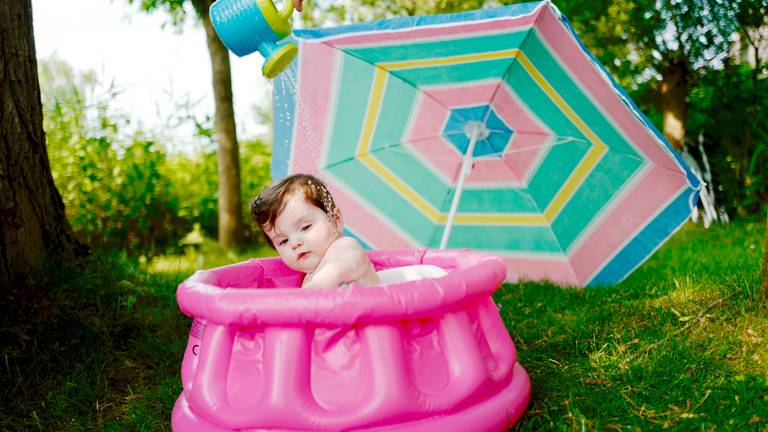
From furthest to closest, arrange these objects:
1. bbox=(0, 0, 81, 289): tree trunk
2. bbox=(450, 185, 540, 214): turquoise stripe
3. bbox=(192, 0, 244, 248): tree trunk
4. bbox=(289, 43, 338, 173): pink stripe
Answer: bbox=(192, 0, 244, 248): tree trunk, bbox=(450, 185, 540, 214): turquoise stripe, bbox=(289, 43, 338, 173): pink stripe, bbox=(0, 0, 81, 289): tree trunk

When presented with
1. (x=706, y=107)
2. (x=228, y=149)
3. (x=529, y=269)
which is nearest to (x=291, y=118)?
(x=529, y=269)

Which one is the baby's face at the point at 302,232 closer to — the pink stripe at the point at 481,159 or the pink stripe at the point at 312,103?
the pink stripe at the point at 312,103

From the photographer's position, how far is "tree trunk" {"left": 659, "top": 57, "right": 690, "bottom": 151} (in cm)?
613

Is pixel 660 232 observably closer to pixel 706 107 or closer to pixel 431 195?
pixel 431 195

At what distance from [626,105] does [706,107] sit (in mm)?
4162

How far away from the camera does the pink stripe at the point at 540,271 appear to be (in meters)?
3.54

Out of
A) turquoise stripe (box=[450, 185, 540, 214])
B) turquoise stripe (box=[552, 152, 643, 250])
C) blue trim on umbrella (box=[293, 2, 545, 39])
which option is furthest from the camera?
turquoise stripe (box=[450, 185, 540, 214])

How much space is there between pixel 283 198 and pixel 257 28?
597 mm

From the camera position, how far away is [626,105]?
2.62 metres

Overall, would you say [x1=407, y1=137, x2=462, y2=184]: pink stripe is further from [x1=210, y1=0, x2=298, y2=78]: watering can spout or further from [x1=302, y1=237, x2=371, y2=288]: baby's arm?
[x1=302, y1=237, x2=371, y2=288]: baby's arm

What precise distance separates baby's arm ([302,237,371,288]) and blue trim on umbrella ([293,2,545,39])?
3.10 ft

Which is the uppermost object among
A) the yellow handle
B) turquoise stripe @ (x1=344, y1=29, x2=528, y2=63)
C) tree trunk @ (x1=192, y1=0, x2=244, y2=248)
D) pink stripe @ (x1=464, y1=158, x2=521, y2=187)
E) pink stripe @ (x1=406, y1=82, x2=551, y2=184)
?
the yellow handle

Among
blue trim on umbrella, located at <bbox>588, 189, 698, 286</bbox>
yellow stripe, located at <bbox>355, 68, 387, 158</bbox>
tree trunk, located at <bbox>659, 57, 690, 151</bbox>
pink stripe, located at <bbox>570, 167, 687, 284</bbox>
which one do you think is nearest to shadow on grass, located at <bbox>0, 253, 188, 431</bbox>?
yellow stripe, located at <bbox>355, 68, 387, 158</bbox>

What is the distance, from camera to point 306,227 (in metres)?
2.16
